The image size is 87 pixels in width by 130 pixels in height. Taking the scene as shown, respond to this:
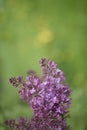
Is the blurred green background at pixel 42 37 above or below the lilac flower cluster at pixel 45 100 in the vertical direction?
above

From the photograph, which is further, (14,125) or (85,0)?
(85,0)

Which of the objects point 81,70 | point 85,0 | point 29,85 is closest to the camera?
point 29,85

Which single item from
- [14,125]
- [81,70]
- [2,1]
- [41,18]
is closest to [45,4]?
[41,18]

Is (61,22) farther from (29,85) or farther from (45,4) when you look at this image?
(29,85)

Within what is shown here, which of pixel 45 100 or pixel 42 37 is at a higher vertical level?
pixel 42 37

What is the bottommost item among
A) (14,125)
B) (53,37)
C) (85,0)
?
(14,125)

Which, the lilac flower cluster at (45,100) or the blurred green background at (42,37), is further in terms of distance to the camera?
the blurred green background at (42,37)
